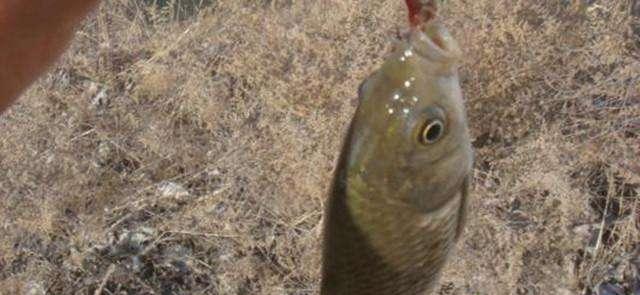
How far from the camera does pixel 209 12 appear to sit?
4.62m

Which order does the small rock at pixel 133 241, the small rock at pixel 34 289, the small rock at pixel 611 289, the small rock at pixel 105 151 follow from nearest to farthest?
the small rock at pixel 611 289
the small rock at pixel 34 289
the small rock at pixel 133 241
the small rock at pixel 105 151

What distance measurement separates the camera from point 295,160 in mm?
3467

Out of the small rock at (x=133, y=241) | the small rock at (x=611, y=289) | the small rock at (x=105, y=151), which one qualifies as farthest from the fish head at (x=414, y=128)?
the small rock at (x=105, y=151)

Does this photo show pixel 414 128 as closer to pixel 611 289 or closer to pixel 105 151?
pixel 611 289

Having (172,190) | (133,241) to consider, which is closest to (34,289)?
(133,241)

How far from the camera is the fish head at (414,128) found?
98cm

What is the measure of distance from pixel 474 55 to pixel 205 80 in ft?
4.10

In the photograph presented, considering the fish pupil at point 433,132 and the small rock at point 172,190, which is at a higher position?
the fish pupil at point 433,132

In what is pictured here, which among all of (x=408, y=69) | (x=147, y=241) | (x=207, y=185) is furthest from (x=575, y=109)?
(x=408, y=69)

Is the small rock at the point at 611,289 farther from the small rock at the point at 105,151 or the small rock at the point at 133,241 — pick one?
the small rock at the point at 105,151

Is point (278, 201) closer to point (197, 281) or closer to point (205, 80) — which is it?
point (197, 281)

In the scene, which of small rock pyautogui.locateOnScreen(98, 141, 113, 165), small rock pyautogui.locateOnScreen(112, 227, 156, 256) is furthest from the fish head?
small rock pyautogui.locateOnScreen(98, 141, 113, 165)

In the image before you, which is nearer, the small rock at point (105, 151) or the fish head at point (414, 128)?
the fish head at point (414, 128)

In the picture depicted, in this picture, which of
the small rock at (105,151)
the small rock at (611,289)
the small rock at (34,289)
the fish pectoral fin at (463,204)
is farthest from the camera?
the small rock at (105,151)
